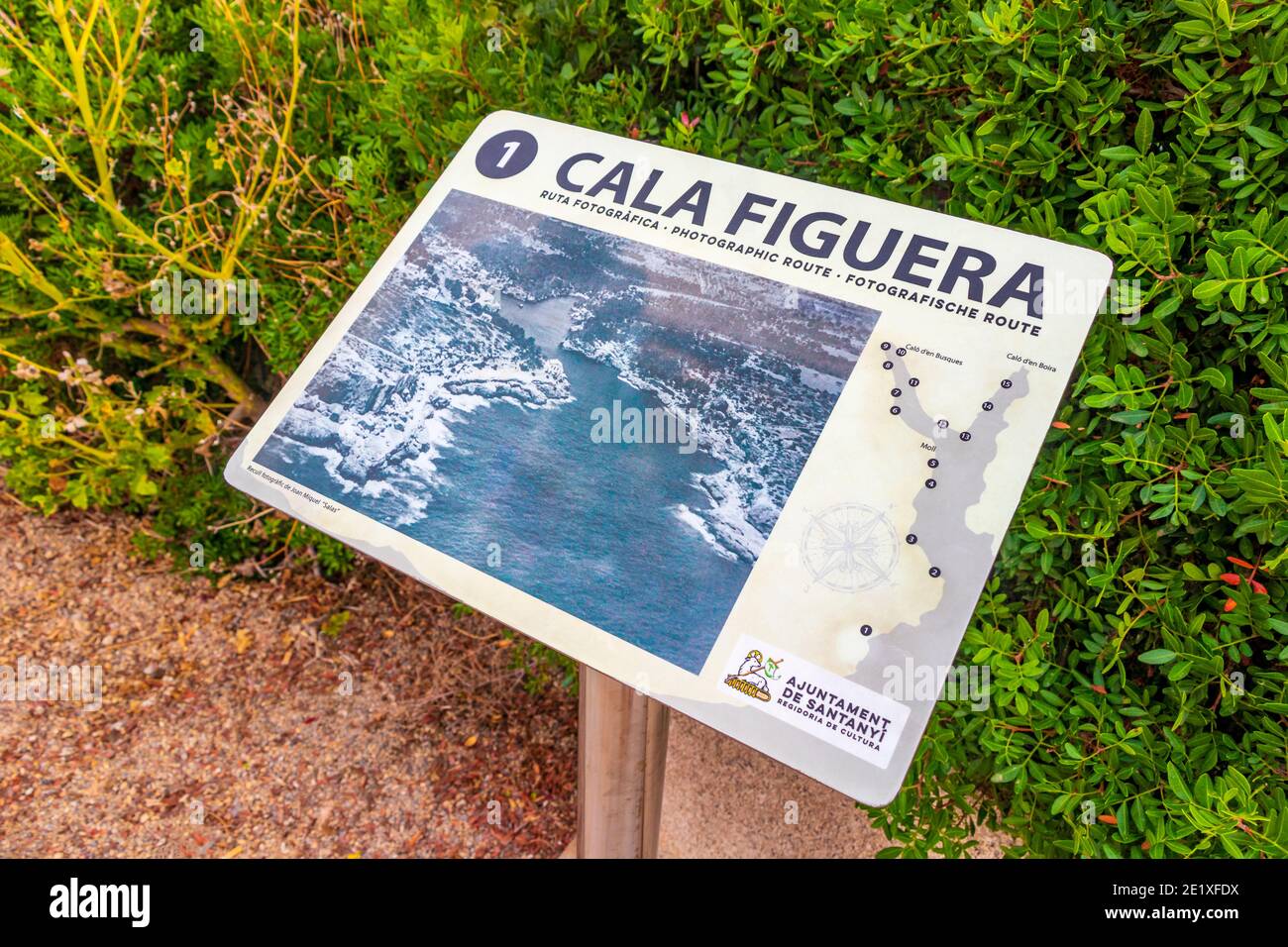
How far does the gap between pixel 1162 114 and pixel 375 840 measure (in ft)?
9.54

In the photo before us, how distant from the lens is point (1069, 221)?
72.6 inches

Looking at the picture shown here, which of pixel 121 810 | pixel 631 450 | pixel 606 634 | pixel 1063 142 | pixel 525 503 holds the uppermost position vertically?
pixel 1063 142

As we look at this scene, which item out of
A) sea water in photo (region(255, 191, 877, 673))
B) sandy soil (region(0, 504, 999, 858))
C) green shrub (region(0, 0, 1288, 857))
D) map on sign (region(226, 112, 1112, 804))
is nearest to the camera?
map on sign (region(226, 112, 1112, 804))

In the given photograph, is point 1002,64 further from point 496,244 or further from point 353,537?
point 353,537

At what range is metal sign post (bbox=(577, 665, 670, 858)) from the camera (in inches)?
70.2

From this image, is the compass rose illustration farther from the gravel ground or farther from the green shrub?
the gravel ground

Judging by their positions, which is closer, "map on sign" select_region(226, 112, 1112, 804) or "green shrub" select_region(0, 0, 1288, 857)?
"map on sign" select_region(226, 112, 1112, 804)

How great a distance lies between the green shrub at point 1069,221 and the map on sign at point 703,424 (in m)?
0.37

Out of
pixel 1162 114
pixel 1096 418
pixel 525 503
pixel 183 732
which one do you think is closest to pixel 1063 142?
pixel 1162 114

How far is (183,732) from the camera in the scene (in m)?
2.87

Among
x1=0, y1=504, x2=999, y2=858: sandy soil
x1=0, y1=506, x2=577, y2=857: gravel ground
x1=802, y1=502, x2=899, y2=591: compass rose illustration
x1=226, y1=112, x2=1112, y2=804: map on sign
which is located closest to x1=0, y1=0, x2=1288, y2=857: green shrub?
x1=226, y1=112, x2=1112, y2=804: map on sign

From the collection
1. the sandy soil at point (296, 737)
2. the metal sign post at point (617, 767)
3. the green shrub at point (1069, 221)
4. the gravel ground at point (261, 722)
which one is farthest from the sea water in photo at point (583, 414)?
the gravel ground at point (261, 722)

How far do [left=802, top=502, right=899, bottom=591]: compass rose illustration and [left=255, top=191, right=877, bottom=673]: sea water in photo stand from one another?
90 millimetres

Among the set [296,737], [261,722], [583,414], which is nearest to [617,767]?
[583,414]
